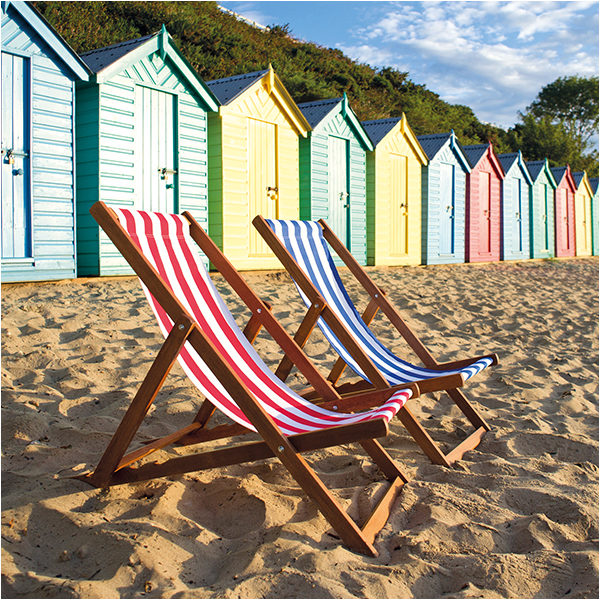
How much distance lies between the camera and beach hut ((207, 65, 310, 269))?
333 inches

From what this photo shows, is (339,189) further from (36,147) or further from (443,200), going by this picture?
(36,147)

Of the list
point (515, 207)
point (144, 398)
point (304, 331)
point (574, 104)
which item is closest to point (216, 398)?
point (144, 398)

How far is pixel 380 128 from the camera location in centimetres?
1173

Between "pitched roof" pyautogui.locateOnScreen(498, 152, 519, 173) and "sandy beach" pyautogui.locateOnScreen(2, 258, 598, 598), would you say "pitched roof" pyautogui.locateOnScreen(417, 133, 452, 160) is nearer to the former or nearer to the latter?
"pitched roof" pyautogui.locateOnScreen(498, 152, 519, 173)

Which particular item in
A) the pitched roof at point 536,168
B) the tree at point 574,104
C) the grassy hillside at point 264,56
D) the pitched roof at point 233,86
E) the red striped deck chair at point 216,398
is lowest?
the red striped deck chair at point 216,398

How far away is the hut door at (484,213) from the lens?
14.6m

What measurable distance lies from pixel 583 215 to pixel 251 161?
56.1 feet

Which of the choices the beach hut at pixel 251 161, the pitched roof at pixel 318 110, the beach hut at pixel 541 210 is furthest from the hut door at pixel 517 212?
the beach hut at pixel 251 161

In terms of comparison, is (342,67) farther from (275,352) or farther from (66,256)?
(275,352)

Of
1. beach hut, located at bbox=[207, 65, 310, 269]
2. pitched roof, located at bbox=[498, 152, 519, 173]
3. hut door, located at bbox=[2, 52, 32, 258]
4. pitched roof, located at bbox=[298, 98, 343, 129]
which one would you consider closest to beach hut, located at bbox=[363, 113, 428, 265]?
pitched roof, located at bbox=[298, 98, 343, 129]

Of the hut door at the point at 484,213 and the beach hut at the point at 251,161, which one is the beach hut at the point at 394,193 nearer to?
the beach hut at the point at 251,161

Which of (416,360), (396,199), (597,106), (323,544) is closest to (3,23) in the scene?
(416,360)

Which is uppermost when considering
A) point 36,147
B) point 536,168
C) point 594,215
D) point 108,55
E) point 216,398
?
point 536,168

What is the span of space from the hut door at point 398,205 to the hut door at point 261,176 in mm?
3282
